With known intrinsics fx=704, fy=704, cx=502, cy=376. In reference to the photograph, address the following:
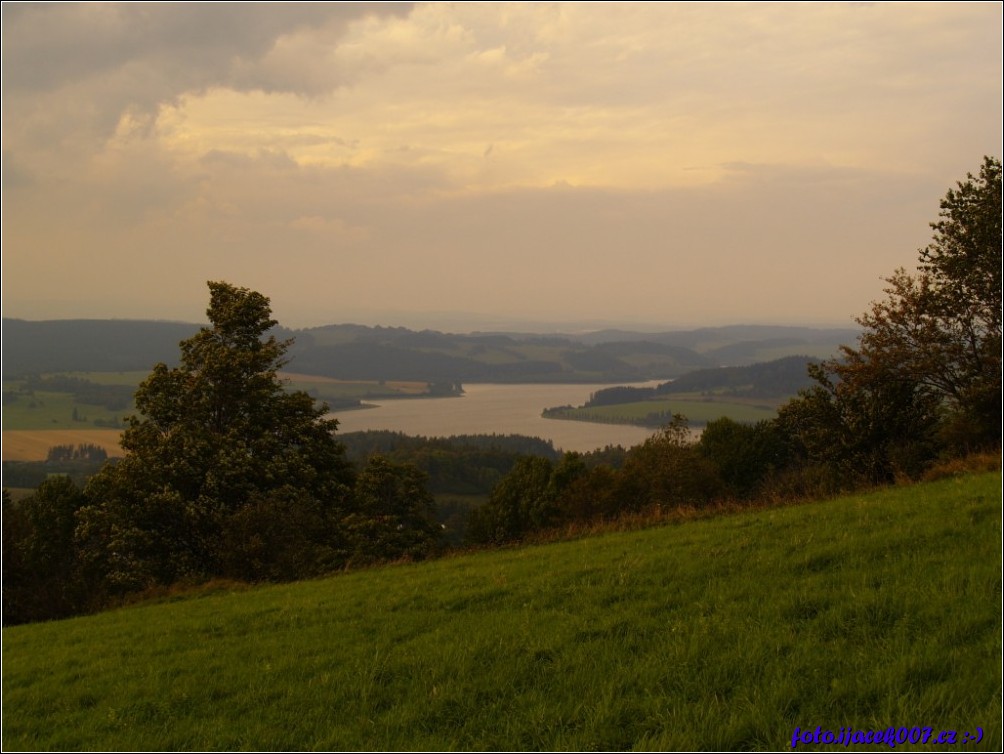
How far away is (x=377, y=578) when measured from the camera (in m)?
18.5

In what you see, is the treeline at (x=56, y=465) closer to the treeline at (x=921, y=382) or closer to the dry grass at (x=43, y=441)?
the dry grass at (x=43, y=441)

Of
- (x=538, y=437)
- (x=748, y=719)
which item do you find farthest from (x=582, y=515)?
(x=538, y=437)

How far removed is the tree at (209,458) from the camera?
31.2 meters

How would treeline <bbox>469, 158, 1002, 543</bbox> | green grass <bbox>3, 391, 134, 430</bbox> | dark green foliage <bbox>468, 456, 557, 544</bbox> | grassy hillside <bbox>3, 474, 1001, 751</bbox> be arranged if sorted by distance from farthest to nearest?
green grass <bbox>3, 391, 134, 430</bbox>, dark green foliage <bbox>468, 456, 557, 544</bbox>, treeline <bbox>469, 158, 1002, 543</bbox>, grassy hillside <bbox>3, 474, 1001, 751</bbox>

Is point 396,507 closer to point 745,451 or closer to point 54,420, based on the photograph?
point 745,451

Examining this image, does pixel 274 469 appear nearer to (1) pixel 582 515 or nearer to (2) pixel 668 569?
(1) pixel 582 515

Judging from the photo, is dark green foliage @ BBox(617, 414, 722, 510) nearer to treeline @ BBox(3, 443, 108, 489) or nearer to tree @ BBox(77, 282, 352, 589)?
tree @ BBox(77, 282, 352, 589)

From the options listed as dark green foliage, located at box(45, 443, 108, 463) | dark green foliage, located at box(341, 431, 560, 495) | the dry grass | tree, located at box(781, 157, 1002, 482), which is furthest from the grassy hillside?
the dry grass

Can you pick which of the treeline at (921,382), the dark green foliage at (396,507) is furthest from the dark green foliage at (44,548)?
the treeline at (921,382)

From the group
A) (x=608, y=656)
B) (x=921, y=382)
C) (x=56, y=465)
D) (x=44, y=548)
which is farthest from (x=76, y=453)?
(x=608, y=656)

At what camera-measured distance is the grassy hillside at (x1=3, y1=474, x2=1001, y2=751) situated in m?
6.66

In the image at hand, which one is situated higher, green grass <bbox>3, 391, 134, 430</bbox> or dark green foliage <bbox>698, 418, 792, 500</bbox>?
dark green foliage <bbox>698, 418, 792, 500</bbox>

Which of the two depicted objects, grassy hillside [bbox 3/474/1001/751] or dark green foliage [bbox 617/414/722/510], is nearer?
grassy hillside [bbox 3/474/1001/751]

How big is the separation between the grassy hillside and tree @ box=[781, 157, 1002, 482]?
15.8 meters
